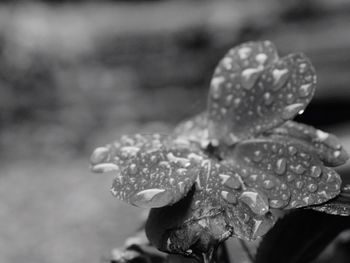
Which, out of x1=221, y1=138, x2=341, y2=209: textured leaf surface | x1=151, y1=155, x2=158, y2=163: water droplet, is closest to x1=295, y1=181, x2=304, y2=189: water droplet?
x1=221, y1=138, x2=341, y2=209: textured leaf surface

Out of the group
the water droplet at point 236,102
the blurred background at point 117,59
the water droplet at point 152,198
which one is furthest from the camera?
the blurred background at point 117,59

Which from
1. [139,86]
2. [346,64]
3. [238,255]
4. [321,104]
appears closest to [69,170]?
[139,86]

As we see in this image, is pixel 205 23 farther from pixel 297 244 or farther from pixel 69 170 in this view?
pixel 297 244

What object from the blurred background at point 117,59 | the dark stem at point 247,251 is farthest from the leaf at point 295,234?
the blurred background at point 117,59

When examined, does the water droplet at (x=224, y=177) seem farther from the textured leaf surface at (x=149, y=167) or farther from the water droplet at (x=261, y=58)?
the water droplet at (x=261, y=58)

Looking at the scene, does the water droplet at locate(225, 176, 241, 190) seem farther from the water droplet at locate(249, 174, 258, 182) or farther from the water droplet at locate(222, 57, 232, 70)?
the water droplet at locate(222, 57, 232, 70)
